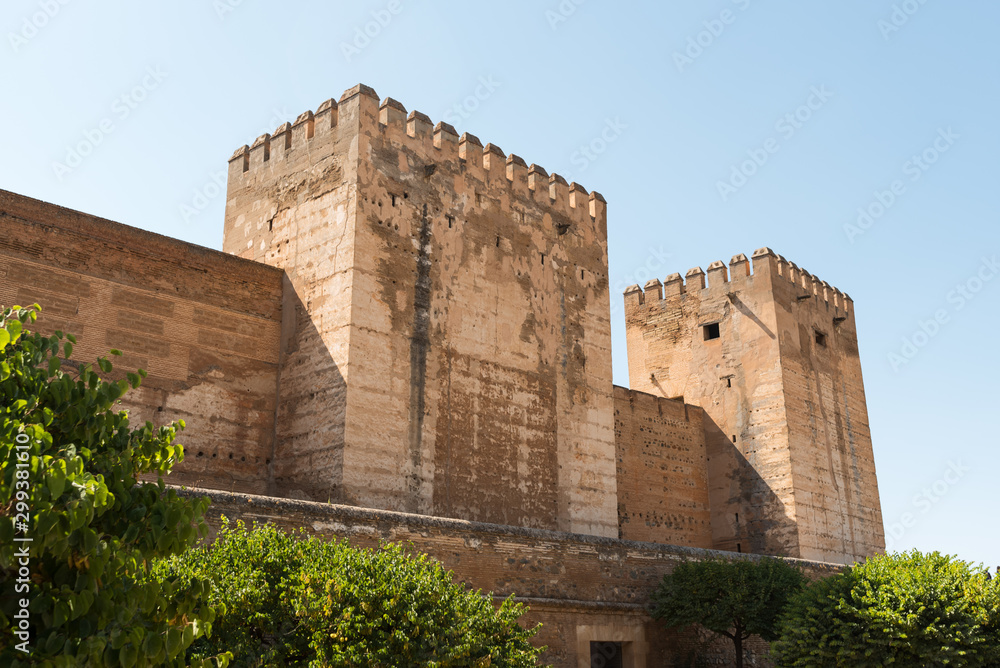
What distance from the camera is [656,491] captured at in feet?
61.1

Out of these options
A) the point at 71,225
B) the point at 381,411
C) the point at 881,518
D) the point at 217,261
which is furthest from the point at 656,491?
the point at 71,225

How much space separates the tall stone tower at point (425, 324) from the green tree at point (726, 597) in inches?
93.2

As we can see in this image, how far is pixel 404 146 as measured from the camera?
Answer: 14.1 m

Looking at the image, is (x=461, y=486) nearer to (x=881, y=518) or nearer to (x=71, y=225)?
(x=71, y=225)

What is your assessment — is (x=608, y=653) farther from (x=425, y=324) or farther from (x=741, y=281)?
(x=741, y=281)

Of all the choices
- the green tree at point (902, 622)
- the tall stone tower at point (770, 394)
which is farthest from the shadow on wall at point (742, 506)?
the green tree at point (902, 622)

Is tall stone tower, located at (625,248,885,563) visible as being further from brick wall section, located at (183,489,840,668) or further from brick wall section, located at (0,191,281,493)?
brick wall section, located at (0,191,281,493)

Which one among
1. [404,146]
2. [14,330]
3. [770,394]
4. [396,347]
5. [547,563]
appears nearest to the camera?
[14,330]

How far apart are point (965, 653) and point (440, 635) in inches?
256

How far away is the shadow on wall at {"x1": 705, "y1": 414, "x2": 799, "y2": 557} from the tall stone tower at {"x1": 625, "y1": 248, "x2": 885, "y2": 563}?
0.02 meters

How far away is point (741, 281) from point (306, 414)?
11.2 meters

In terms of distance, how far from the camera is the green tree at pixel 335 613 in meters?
7.05

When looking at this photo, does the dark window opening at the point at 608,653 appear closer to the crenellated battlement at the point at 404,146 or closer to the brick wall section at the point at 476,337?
the brick wall section at the point at 476,337

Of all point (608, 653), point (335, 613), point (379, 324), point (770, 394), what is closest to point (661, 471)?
point (770, 394)
